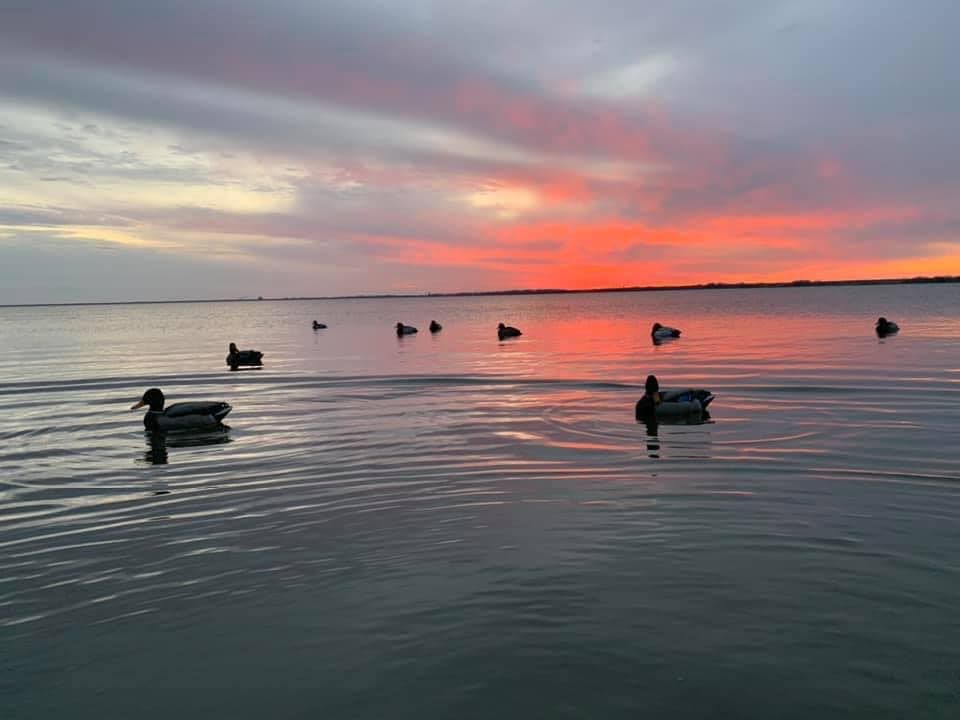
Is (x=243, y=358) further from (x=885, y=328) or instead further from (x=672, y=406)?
(x=885, y=328)

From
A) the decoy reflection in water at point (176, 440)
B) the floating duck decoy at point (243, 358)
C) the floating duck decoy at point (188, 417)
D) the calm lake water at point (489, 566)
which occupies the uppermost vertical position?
the floating duck decoy at point (243, 358)

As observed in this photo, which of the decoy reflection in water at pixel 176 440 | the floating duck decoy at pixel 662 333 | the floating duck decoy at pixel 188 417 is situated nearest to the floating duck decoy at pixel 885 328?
the floating duck decoy at pixel 662 333

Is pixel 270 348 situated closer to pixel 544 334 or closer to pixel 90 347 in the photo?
pixel 90 347

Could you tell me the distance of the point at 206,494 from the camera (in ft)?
46.4

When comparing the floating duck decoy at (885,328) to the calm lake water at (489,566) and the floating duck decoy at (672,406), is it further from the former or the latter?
the floating duck decoy at (672,406)

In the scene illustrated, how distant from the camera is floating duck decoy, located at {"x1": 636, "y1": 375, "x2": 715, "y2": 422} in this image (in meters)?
21.4

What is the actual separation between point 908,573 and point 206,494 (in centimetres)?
1135

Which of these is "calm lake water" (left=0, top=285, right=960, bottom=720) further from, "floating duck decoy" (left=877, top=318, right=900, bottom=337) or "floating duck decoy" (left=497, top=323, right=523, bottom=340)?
"floating duck decoy" (left=497, top=323, right=523, bottom=340)

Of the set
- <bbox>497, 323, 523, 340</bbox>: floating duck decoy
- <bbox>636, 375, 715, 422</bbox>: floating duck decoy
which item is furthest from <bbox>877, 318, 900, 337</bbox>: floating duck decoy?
<bbox>636, 375, 715, 422</bbox>: floating duck decoy

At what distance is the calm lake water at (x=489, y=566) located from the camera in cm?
684

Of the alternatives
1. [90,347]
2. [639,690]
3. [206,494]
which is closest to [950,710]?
[639,690]

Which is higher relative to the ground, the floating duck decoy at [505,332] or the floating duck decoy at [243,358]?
the floating duck decoy at [505,332]

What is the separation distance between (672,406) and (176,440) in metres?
13.6

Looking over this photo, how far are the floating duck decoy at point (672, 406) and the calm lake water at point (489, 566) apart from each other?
0.53 metres
